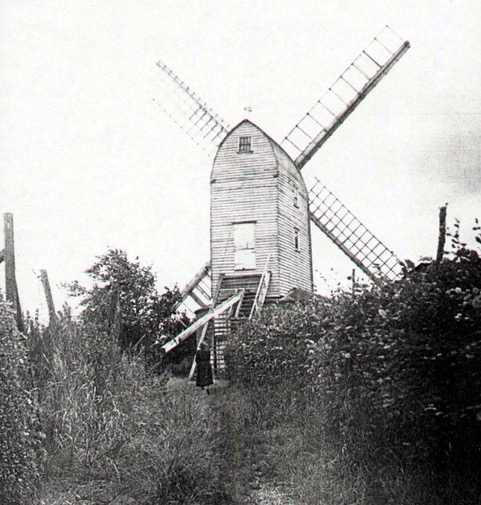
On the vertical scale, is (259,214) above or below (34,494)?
above

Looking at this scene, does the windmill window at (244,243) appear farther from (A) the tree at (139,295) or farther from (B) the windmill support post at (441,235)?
(B) the windmill support post at (441,235)

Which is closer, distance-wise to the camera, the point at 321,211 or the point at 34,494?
the point at 34,494

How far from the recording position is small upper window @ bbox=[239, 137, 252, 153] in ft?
79.0

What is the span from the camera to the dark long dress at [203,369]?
16703mm

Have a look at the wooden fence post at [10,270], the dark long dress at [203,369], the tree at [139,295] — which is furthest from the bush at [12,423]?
the tree at [139,295]

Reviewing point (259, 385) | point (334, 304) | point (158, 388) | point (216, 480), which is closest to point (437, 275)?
point (334, 304)

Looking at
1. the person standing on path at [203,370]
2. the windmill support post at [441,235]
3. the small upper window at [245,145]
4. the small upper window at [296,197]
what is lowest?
the person standing on path at [203,370]

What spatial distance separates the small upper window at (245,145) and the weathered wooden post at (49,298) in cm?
1609

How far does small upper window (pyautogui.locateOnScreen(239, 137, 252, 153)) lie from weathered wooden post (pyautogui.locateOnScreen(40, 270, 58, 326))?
1609 cm

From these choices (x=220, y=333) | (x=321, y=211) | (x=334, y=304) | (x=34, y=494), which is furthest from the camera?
(x=321, y=211)

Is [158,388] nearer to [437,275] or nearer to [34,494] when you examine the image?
[34,494]

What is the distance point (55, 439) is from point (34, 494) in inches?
52.3

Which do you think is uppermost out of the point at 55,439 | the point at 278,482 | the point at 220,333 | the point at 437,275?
the point at 220,333

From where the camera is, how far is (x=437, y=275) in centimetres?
546
